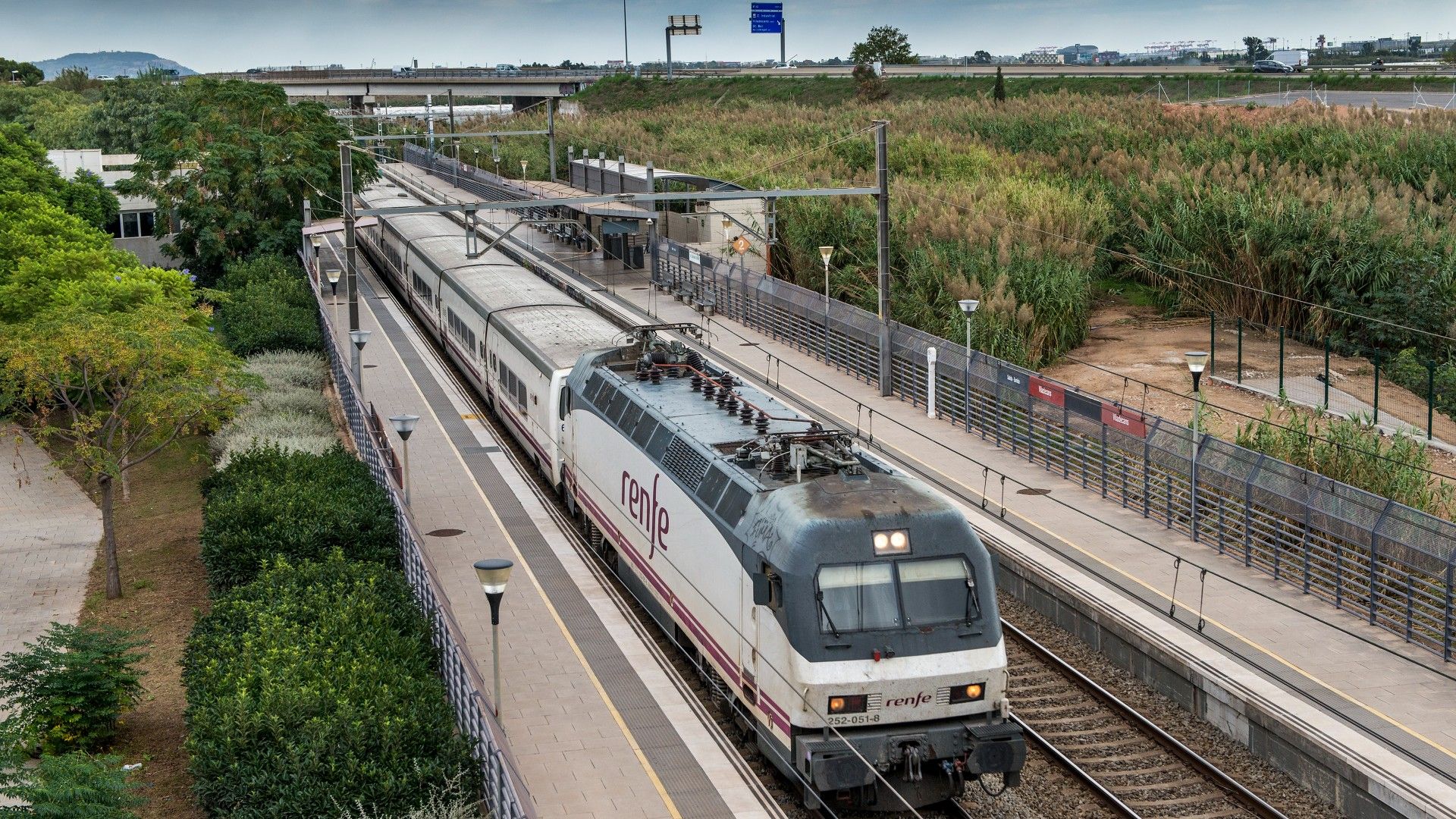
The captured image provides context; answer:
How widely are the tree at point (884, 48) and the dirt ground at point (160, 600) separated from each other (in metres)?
107

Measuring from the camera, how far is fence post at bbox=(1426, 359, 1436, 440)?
92.3 feet

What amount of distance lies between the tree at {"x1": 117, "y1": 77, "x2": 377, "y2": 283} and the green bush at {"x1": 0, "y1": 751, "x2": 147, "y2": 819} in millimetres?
41624

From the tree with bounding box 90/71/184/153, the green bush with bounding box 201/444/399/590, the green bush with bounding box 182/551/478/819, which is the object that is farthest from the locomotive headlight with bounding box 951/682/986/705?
the tree with bounding box 90/71/184/153

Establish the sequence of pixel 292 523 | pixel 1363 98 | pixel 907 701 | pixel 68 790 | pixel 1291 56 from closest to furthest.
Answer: pixel 68 790
pixel 907 701
pixel 292 523
pixel 1363 98
pixel 1291 56

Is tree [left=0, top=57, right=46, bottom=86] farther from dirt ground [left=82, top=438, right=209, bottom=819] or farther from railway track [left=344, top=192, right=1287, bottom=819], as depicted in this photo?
railway track [left=344, top=192, right=1287, bottom=819]

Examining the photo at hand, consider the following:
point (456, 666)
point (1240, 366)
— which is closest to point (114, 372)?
point (456, 666)

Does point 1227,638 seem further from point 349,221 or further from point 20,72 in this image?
point 20,72

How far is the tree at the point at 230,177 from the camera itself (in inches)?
2101

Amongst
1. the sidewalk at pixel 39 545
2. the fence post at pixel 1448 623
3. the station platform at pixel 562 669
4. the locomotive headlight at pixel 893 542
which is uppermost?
the locomotive headlight at pixel 893 542

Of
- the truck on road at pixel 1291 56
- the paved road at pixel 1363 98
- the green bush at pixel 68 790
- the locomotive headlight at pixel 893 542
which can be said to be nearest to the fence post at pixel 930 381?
the locomotive headlight at pixel 893 542

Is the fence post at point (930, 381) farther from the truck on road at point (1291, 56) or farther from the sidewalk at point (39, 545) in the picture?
the truck on road at point (1291, 56)

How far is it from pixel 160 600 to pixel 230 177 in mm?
32955

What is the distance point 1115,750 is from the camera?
56.5ft

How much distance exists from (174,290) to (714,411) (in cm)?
2006
